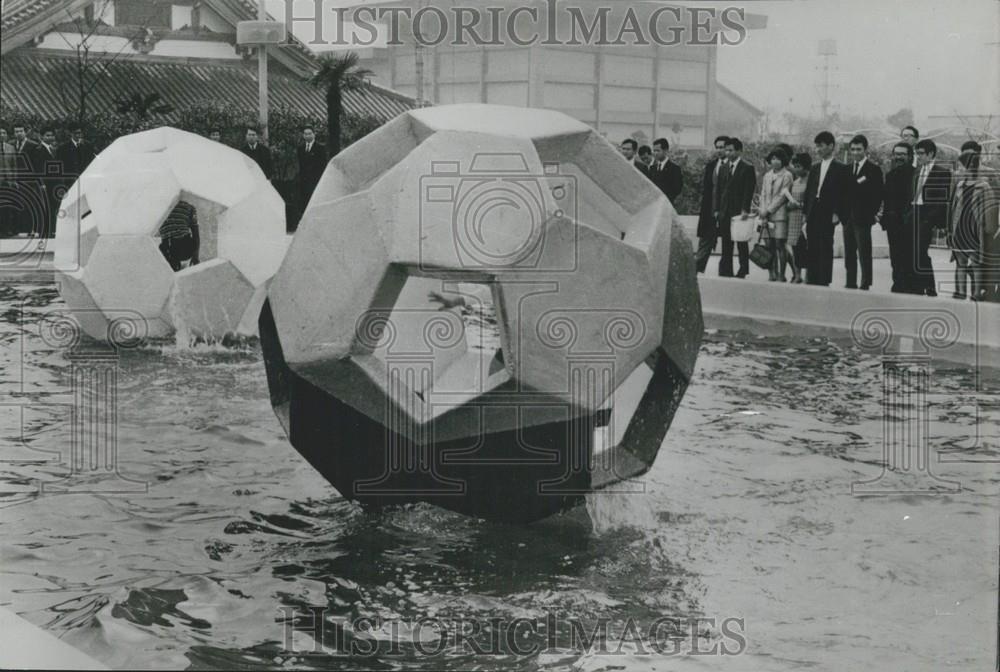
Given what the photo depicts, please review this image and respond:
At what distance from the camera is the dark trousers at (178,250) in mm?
9023

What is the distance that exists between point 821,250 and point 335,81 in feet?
21.6

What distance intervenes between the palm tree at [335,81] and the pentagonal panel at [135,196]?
5882mm

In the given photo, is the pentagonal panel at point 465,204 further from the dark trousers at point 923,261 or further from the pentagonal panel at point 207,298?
the dark trousers at point 923,261

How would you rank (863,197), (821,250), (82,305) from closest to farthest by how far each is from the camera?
(82,305)
(863,197)
(821,250)

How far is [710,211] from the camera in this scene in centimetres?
1331

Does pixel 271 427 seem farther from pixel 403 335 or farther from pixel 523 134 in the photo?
pixel 523 134

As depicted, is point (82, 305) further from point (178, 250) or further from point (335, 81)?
point (335, 81)

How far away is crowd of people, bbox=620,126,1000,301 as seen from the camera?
9953 mm

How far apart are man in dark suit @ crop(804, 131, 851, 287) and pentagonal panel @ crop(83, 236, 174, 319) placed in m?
6.35

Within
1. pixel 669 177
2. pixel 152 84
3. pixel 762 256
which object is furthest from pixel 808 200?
pixel 152 84

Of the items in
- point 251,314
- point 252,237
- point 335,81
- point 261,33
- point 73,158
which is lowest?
point 251,314

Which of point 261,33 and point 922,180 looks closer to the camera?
point 261,33

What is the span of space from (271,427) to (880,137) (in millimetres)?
13583

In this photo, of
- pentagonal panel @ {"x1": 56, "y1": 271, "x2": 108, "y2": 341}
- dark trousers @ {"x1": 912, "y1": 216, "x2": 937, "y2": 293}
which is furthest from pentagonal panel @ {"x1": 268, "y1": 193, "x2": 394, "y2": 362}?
dark trousers @ {"x1": 912, "y1": 216, "x2": 937, "y2": 293}
